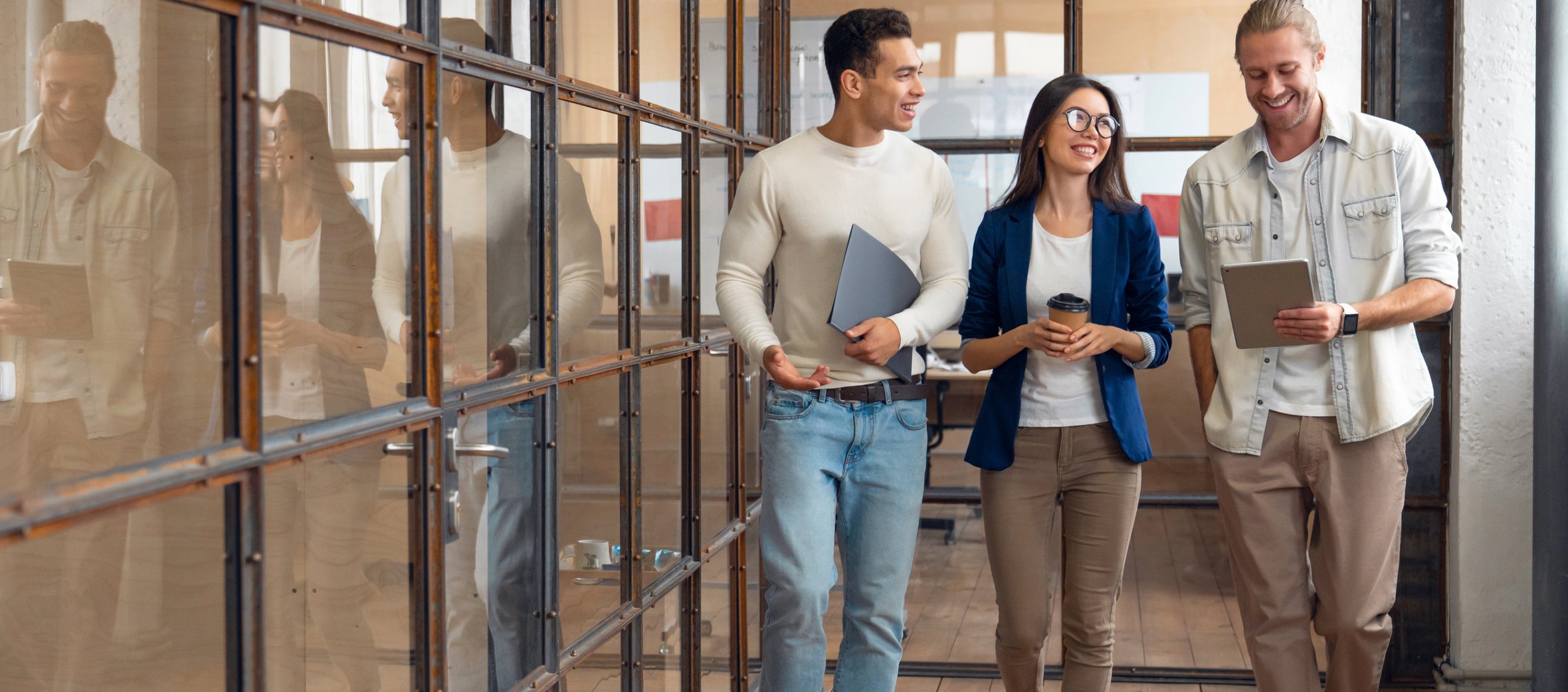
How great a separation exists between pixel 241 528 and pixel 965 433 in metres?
2.71

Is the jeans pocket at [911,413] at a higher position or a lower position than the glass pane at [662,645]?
higher

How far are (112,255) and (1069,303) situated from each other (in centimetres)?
143

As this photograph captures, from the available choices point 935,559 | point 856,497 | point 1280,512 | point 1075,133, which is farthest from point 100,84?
point 935,559

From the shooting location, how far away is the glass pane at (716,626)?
8.60 ft

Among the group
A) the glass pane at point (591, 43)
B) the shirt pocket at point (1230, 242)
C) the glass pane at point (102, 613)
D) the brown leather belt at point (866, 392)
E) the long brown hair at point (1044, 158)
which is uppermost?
the glass pane at point (591, 43)

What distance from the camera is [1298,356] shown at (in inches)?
89.5

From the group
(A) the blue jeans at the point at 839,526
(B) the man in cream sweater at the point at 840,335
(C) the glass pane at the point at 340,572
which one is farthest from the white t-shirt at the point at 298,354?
(A) the blue jeans at the point at 839,526

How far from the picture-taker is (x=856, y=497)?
7.13ft

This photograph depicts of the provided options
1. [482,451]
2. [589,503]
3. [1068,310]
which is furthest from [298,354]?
[1068,310]

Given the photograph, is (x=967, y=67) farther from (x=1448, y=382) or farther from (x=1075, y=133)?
(x=1448, y=382)

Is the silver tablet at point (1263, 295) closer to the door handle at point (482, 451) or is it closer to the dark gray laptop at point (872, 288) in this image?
the dark gray laptop at point (872, 288)

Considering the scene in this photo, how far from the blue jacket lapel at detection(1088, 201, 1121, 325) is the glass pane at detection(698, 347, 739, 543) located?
78 centimetres

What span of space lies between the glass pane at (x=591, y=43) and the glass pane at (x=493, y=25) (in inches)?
3.7

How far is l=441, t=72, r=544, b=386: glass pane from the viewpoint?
1.52m
